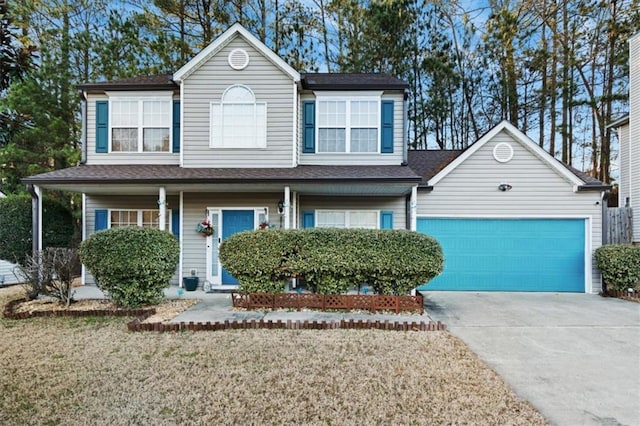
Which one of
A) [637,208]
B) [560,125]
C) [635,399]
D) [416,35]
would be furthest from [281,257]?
[560,125]

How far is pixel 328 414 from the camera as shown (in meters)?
3.28

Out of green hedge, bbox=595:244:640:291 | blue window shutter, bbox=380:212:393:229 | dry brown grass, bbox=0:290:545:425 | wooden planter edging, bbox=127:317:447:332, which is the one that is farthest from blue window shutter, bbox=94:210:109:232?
green hedge, bbox=595:244:640:291

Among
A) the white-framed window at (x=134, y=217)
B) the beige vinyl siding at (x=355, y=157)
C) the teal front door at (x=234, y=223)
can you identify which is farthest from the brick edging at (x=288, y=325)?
the beige vinyl siding at (x=355, y=157)

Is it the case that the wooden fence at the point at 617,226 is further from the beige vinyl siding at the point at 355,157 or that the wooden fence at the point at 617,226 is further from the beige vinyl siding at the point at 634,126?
the beige vinyl siding at the point at 355,157

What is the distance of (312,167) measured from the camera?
9508mm

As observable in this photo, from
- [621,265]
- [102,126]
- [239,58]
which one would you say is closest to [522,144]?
[621,265]

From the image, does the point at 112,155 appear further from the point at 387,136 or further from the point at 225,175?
the point at 387,136

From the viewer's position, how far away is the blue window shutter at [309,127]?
989 cm

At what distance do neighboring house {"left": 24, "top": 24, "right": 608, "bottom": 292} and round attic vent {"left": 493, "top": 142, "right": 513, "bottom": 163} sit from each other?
3 cm

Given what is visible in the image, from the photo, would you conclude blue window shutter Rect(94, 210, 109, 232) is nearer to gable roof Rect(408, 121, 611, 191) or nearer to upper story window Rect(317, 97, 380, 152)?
upper story window Rect(317, 97, 380, 152)

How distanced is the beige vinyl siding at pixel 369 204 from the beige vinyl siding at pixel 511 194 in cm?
51

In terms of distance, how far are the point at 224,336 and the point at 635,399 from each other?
5085mm

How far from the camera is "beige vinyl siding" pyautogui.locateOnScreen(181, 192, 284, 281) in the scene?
9695 mm

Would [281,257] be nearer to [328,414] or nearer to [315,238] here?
[315,238]
